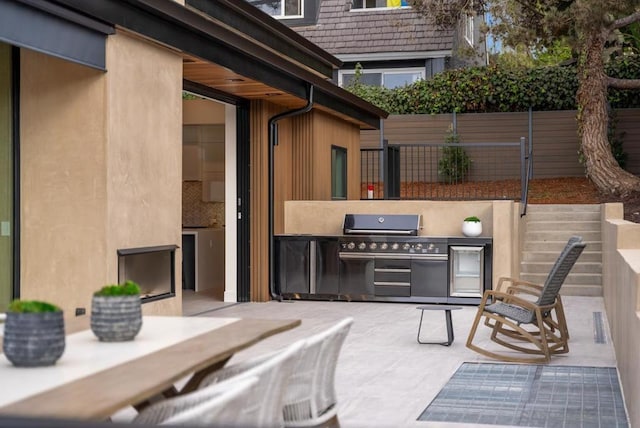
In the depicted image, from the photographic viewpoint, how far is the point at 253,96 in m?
11.7

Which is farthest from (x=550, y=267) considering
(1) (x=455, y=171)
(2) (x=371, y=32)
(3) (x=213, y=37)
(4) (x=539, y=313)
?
(2) (x=371, y=32)

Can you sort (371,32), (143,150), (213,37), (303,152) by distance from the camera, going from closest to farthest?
(143,150), (213,37), (303,152), (371,32)

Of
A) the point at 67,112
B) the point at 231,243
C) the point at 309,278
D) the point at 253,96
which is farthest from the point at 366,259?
the point at 67,112

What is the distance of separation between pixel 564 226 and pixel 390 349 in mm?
7657

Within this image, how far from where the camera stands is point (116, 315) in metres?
3.80

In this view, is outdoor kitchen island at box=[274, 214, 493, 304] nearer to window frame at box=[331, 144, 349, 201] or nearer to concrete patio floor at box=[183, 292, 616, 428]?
concrete patio floor at box=[183, 292, 616, 428]

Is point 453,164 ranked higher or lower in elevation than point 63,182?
higher

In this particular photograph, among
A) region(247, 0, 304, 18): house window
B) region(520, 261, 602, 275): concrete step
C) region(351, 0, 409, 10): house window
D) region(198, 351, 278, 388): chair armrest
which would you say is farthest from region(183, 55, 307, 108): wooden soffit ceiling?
region(351, 0, 409, 10): house window

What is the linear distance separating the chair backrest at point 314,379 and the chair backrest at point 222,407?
71 centimetres

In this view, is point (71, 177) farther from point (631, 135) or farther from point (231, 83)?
point (631, 135)

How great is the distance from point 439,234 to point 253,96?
298cm

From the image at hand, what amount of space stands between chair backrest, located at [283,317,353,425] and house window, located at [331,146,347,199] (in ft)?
33.8

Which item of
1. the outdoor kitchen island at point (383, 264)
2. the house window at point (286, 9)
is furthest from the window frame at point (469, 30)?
the outdoor kitchen island at point (383, 264)

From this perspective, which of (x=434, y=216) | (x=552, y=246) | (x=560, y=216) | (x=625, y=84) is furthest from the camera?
(x=625, y=84)
